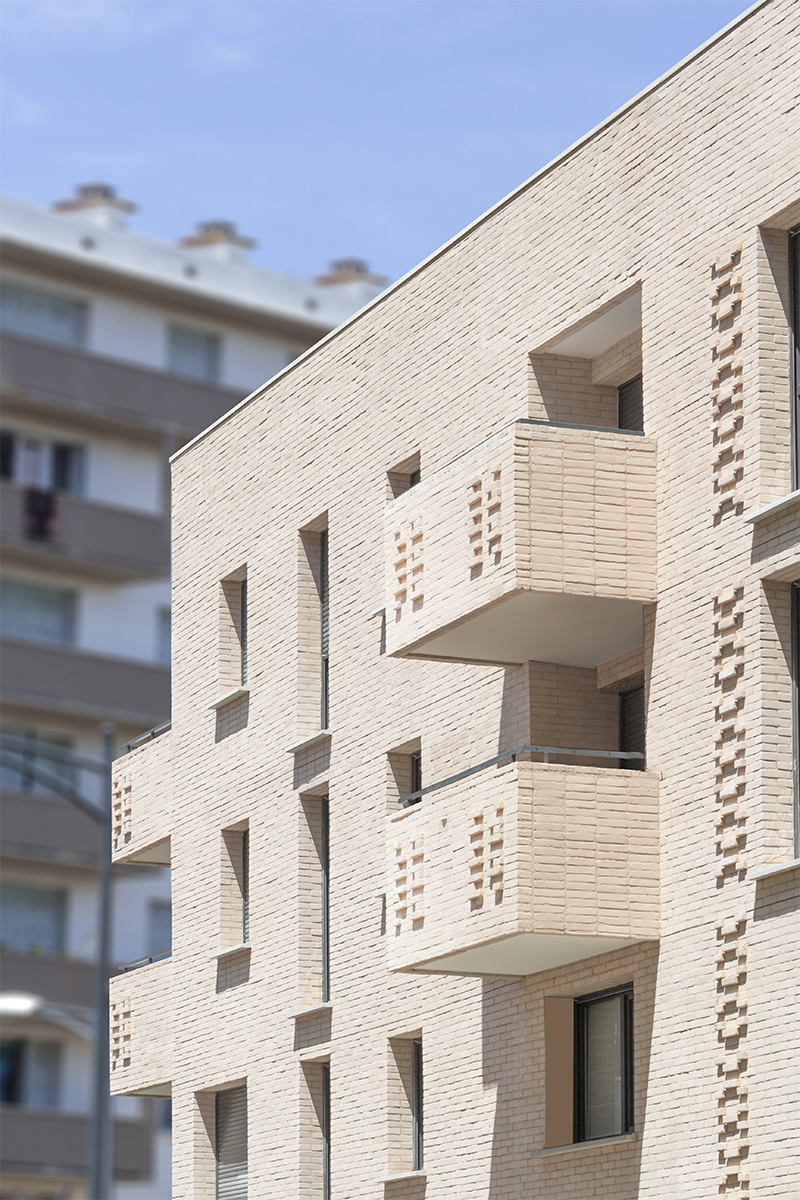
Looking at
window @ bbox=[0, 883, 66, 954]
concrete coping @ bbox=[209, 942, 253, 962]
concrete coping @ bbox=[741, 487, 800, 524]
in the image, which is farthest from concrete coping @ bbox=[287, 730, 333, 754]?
window @ bbox=[0, 883, 66, 954]

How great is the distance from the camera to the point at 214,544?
2989 centimetres

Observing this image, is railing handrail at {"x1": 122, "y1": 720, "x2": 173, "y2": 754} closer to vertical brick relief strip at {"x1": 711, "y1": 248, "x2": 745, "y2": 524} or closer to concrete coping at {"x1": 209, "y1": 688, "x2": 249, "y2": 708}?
concrete coping at {"x1": 209, "y1": 688, "x2": 249, "y2": 708}

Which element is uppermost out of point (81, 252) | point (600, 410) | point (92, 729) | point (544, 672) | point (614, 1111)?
point (81, 252)

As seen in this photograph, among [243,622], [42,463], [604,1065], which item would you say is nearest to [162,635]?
[42,463]

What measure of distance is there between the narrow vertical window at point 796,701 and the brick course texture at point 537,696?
0.09 m

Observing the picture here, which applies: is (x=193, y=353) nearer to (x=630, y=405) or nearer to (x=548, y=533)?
(x=630, y=405)

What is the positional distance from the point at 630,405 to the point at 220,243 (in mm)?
47270

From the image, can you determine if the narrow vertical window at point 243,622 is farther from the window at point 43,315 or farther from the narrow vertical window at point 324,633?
the window at point 43,315

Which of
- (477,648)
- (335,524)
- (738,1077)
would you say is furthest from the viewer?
(335,524)

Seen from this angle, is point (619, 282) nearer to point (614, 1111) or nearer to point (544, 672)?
point (544, 672)

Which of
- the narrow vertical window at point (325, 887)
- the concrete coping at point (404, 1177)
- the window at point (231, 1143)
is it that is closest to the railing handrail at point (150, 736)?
the narrow vertical window at point (325, 887)

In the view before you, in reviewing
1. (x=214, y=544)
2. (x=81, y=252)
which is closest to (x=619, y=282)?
(x=214, y=544)

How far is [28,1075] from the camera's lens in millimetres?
57812

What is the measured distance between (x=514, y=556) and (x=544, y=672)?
2.47 m
